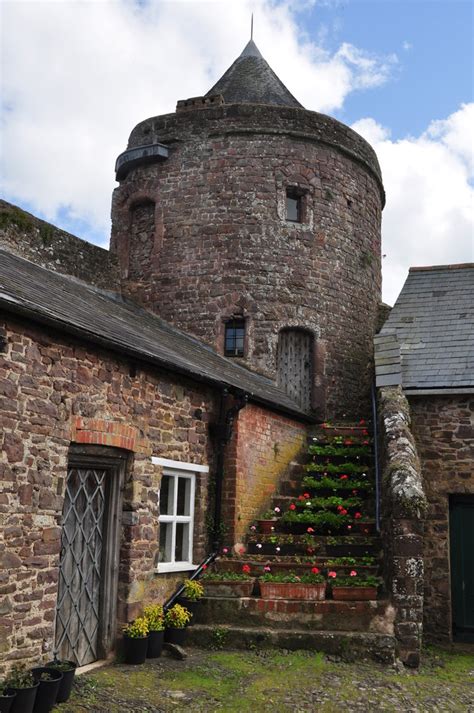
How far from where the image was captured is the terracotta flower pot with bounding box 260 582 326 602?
8.49 meters

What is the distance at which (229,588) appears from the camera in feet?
29.0

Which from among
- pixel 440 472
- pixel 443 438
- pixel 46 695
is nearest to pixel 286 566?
pixel 440 472

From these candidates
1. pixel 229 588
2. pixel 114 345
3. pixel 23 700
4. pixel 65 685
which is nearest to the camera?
pixel 23 700

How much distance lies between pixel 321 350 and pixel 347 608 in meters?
7.59

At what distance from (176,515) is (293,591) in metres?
1.84

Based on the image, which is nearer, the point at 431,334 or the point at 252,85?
the point at 431,334

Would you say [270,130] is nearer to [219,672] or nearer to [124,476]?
[124,476]

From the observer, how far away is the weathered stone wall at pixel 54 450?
6426mm

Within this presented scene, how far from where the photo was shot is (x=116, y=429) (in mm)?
7957

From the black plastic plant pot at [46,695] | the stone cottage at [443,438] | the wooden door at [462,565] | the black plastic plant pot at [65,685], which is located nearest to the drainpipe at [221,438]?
the stone cottage at [443,438]

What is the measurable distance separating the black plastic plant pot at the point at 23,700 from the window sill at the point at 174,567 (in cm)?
301

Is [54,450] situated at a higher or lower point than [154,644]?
higher

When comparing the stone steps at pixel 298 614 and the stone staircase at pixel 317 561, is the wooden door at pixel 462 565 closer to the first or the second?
the stone staircase at pixel 317 561

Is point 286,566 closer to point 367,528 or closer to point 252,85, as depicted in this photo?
point 367,528
